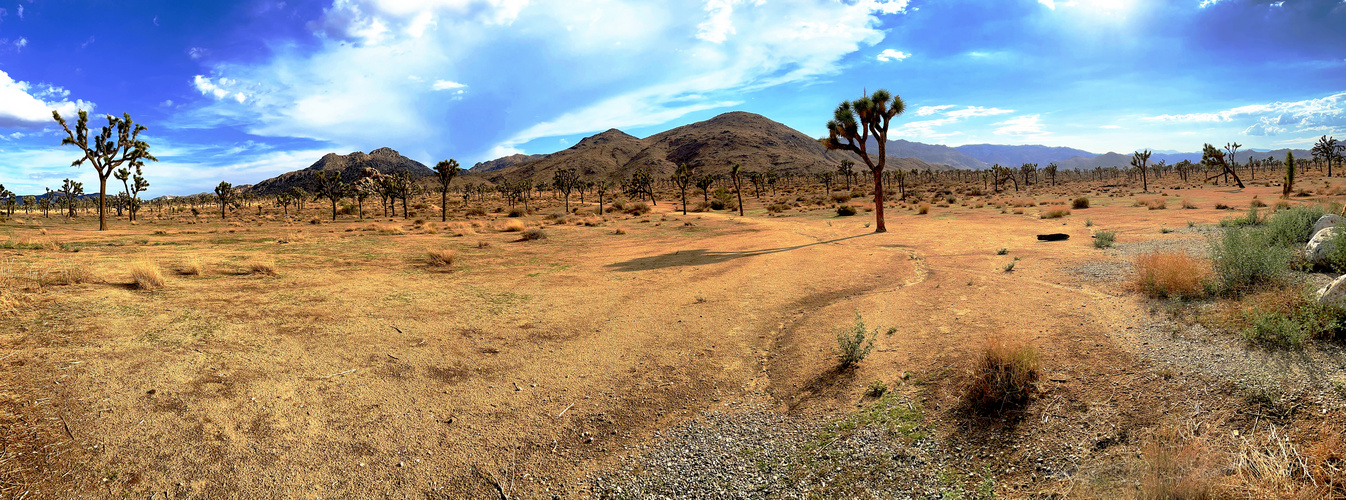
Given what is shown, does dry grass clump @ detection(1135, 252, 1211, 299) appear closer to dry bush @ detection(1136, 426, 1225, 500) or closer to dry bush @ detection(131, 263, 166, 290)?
dry bush @ detection(1136, 426, 1225, 500)

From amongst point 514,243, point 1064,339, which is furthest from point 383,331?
point 514,243

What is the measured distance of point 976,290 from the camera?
9688mm

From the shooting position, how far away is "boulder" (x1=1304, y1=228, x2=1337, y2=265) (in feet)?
23.6

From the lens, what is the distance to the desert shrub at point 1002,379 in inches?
202

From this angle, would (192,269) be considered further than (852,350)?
Yes

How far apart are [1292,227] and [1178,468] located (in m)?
9.90

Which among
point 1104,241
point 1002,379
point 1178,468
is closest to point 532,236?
point 1104,241

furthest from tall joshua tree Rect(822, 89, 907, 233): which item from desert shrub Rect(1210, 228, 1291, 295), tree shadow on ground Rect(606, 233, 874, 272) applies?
desert shrub Rect(1210, 228, 1291, 295)

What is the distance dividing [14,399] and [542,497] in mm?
5229

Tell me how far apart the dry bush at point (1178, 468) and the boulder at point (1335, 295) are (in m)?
2.78

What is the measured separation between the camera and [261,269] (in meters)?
12.0

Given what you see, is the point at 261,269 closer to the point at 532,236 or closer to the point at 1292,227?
the point at 532,236

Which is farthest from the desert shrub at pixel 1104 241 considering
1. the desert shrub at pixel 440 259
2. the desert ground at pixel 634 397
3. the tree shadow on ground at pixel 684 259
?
the desert shrub at pixel 440 259

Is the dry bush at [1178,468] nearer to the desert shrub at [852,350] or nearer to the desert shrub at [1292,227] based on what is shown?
the desert shrub at [852,350]
